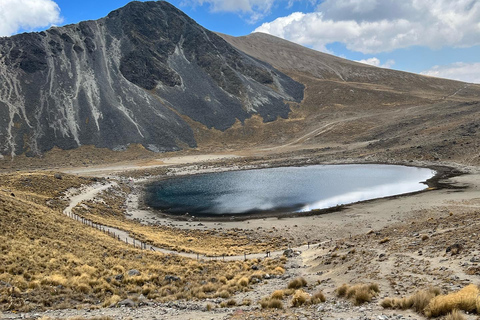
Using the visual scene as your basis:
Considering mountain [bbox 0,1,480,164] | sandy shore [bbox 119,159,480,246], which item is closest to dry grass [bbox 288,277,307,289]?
sandy shore [bbox 119,159,480,246]

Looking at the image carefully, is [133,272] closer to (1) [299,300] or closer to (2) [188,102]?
(1) [299,300]

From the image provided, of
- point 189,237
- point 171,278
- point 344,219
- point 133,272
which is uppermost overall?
point 133,272

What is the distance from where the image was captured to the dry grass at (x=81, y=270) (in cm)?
1402

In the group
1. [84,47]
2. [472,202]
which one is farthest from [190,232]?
[84,47]

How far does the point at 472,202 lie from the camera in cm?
3538

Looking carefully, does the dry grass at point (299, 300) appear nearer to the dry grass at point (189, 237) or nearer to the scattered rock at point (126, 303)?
the scattered rock at point (126, 303)

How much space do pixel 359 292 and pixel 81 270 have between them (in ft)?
47.5

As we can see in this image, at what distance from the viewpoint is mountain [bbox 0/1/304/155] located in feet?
325

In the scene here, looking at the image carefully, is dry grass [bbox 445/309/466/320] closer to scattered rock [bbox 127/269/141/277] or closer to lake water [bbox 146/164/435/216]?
scattered rock [bbox 127/269/141/277]

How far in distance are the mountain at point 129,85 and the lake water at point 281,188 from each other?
1718 inches

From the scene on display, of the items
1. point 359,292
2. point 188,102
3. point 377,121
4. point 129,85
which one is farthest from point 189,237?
point 377,121

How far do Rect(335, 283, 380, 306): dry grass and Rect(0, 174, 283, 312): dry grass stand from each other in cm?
587

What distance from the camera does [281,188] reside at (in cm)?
5747

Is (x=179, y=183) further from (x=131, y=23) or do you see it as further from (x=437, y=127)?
(x=131, y=23)
